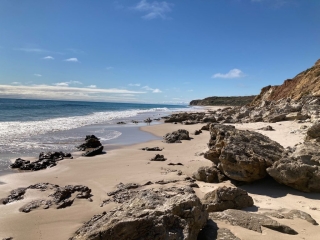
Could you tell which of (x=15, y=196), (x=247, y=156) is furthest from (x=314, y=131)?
(x=15, y=196)

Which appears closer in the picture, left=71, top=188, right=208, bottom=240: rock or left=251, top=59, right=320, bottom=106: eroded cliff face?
left=71, top=188, right=208, bottom=240: rock

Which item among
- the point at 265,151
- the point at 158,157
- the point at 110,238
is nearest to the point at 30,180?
the point at 158,157

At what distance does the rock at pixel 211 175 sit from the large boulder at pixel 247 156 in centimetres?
28

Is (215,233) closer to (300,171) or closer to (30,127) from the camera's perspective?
(300,171)

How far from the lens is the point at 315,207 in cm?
522

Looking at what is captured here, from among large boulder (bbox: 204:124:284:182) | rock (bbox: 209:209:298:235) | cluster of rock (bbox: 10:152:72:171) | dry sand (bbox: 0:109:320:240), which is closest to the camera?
rock (bbox: 209:209:298:235)

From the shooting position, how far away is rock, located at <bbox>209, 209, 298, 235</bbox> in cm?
402

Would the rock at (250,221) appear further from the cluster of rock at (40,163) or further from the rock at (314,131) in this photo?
the cluster of rock at (40,163)

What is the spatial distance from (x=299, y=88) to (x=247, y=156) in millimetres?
28294

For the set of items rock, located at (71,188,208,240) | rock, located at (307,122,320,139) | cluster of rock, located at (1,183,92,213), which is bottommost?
cluster of rock, located at (1,183,92,213)

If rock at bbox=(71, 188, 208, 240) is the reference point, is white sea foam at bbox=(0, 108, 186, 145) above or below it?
below

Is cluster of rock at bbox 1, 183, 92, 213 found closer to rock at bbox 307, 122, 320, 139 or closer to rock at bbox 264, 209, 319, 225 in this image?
rock at bbox 264, 209, 319, 225

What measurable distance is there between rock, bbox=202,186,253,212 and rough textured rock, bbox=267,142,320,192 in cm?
134

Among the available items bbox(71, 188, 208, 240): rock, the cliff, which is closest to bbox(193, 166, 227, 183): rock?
bbox(71, 188, 208, 240): rock
